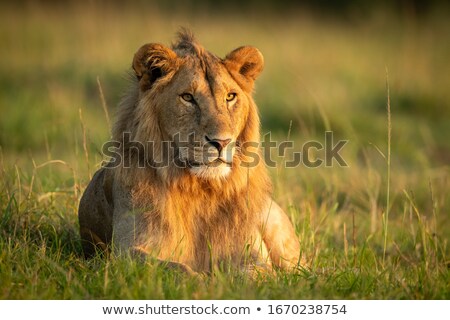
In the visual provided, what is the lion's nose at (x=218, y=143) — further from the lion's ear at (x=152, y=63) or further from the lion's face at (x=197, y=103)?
the lion's ear at (x=152, y=63)

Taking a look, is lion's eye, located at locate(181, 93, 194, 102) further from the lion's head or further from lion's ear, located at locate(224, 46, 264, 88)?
lion's ear, located at locate(224, 46, 264, 88)

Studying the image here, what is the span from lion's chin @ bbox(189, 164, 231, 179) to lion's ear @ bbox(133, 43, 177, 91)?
2.22ft

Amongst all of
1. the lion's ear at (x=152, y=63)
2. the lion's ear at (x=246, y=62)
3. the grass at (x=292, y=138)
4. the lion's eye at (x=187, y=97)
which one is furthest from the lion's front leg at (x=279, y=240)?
the lion's ear at (x=152, y=63)

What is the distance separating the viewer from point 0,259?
4863 mm

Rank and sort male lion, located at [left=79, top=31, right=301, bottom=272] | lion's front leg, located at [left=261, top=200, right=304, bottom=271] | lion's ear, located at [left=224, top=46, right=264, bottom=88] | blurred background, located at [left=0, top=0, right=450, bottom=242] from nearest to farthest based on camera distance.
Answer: male lion, located at [left=79, top=31, right=301, bottom=272] → lion's ear, located at [left=224, top=46, right=264, bottom=88] → lion's front leg, located at [left=261, top=200, right=304, bottom=271] → blurred background, located at [left=0, top=0, right=450, bottom=242]

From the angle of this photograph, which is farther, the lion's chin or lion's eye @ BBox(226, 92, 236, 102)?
lion's eye @ BBox(226, 92, 236, 102)

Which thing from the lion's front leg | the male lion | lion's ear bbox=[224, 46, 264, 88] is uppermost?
lion's ear bbox=[224, 46, 264, 88]

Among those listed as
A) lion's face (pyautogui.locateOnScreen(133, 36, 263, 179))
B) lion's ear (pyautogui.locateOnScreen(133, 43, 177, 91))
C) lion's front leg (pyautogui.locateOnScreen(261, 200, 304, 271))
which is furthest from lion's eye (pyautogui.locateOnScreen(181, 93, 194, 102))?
lion's front leg (pyautogui.locateOnScreen(261, 200, 304, 271))

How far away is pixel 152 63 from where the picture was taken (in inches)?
202

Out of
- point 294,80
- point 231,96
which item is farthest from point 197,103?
point 294,80

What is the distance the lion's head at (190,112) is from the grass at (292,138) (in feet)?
2.01

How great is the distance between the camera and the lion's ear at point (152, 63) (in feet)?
16.6

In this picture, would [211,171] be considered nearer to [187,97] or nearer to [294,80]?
[187,97]

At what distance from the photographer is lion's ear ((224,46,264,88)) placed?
5.39 m
